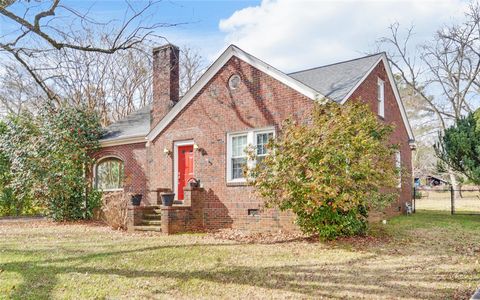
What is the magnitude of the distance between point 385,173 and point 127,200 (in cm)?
803

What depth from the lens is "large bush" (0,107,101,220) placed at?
587 inches

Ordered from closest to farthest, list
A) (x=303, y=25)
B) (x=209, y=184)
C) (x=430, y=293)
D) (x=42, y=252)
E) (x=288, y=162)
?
(x=430, y=293) → (x=42, y=252) → (x=288, y=162) → (x=209, y=184) → (x=303, y=25)

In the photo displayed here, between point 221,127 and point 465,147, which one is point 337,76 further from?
point 465,147

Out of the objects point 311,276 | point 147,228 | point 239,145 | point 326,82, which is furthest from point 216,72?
point 311,276

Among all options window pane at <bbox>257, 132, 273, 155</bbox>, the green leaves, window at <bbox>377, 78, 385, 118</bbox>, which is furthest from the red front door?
the green leaves

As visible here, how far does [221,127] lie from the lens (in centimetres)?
1270

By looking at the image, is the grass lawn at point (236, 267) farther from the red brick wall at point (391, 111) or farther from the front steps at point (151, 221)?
the red brick wall at point (391, 111)

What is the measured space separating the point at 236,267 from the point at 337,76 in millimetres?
8388

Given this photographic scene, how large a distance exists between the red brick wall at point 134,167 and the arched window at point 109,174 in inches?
27.2

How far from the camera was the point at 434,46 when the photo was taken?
1158 inches

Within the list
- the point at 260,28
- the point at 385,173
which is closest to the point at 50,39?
the point at 385,173

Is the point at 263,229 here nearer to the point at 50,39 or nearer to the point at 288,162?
the point at 288,162

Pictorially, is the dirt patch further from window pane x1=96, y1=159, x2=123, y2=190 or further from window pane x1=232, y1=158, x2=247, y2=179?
window pane x1=96, y1=159, x2=123, y2=190

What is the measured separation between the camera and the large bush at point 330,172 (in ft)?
28.6
